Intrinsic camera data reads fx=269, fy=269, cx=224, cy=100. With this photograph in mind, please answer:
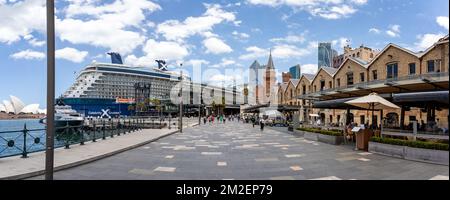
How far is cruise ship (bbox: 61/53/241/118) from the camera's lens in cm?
8781

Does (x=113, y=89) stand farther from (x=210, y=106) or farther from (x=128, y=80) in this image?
(x=210, y=106)

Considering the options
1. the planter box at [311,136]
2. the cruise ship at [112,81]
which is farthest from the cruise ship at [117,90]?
the planter box at [311,136]

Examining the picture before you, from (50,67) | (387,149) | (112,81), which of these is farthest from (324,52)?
(112,81)

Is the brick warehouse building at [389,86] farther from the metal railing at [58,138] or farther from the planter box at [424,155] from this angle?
the metal railing at [58,138]

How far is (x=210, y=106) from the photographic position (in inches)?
3969

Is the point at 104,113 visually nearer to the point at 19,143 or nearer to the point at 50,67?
the point at 19,143

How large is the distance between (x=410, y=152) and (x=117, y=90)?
321ft

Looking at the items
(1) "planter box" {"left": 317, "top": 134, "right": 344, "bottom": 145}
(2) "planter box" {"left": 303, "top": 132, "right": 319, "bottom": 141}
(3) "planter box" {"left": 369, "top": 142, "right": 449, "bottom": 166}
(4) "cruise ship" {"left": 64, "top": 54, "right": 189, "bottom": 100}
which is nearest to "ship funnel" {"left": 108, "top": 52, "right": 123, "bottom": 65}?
(4) "cruise ship" {"left": 64, "top": 54, "right": 189, "bottom": 100}

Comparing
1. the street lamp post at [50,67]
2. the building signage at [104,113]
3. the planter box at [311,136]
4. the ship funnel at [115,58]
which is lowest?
the building signage at [104,113]

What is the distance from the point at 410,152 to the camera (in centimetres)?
895

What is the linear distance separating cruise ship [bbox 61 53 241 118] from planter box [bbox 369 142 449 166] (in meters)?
73.0

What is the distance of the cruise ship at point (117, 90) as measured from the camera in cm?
8781

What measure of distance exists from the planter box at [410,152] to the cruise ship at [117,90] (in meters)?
73.0
